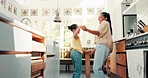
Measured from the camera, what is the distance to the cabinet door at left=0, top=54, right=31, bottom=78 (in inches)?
55.2

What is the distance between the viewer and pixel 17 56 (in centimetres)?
174

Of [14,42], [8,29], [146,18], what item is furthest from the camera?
→ [146,18]

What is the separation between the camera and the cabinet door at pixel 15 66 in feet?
4.60

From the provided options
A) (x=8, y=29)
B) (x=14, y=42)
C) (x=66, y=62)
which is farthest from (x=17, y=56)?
(x=66, y=62)

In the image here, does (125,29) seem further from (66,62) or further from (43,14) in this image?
(43,14)

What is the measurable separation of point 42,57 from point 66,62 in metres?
5.68

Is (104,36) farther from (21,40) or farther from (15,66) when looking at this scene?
(15,66)

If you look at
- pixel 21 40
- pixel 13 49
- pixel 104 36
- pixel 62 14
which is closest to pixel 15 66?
pixel 13 49

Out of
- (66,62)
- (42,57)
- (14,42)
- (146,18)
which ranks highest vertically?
(146,18)

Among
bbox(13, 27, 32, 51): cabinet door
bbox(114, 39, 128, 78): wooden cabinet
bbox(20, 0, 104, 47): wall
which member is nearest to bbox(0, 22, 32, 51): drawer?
bbox(13, 27, 32, 51): cabinet door

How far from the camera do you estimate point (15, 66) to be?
1.68 metres

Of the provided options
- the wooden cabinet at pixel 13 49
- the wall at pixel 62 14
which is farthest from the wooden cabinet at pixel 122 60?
the wall at pixel 62 14

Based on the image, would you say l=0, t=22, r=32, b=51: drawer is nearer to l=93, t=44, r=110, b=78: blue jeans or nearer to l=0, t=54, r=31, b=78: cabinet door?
l=0, t=54, r=31, b=78: cabinet door

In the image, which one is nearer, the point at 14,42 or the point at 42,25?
the point at 14,42
